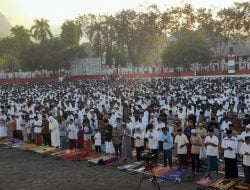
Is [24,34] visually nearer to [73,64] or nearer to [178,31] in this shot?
[73,64]

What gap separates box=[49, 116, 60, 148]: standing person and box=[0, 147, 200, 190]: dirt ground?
147 cm

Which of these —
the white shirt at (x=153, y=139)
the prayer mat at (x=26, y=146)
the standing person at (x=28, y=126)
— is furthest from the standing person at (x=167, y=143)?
the standing person at (x=28, y=126)

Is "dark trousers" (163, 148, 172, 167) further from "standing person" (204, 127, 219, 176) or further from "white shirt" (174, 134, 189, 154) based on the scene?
"standing person" (204, 127, 219, 176)

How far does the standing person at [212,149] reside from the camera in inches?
439

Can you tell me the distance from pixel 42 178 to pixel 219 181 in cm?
504

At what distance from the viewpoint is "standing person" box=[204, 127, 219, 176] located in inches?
439

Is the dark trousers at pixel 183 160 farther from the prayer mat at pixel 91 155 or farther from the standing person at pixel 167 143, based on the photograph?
the prayer mat at pixel 91 155

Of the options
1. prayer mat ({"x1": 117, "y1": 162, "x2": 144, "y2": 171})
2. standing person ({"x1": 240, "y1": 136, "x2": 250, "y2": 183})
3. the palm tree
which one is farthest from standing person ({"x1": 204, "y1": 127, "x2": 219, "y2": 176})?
the palm tree

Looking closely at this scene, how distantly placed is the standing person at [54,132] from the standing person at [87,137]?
1.45 metres

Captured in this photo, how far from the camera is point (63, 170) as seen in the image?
42.5 ft

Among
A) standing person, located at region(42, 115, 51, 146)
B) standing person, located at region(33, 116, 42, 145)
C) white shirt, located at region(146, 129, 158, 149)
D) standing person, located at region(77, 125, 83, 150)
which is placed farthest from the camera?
standing person, located at region(33, 116, 42, 145)

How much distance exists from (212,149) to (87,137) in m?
5.28

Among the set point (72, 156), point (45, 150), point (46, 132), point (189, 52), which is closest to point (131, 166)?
point (72, 156)

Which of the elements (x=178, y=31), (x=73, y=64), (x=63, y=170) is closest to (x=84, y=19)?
(x=73, y=64)
